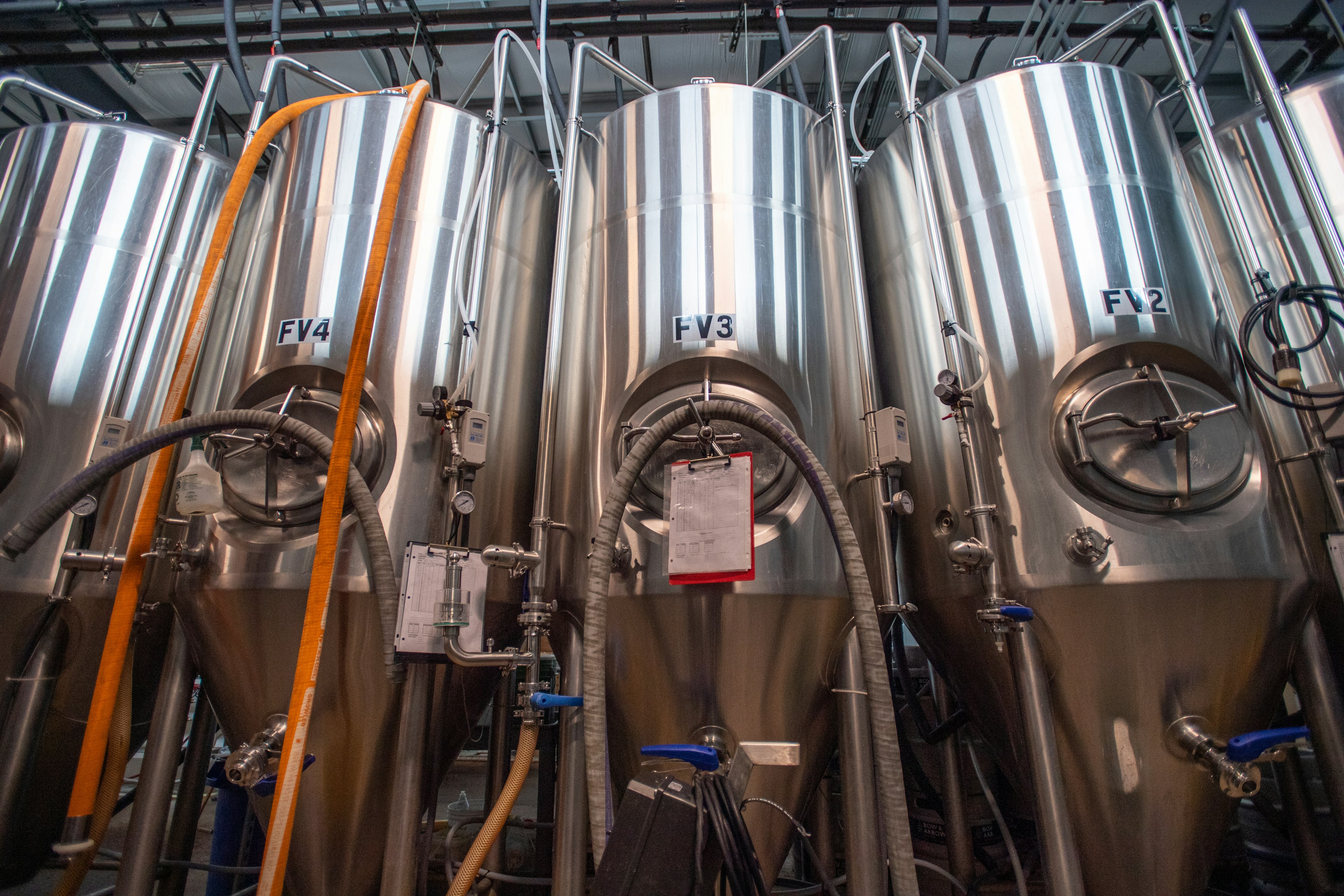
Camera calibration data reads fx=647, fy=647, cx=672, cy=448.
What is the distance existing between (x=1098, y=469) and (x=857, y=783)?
103cm

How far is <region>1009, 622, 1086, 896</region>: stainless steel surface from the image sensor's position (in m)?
1.51

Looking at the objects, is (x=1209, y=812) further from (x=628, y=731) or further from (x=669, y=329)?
(x=669, y=329)

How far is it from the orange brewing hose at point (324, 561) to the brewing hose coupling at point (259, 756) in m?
0.04

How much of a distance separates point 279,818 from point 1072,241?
2.61 m

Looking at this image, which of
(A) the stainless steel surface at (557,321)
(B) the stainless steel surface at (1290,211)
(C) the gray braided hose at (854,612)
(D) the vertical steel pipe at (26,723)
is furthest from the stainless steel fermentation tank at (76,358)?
(B) the stainless steel surface at (1290,211)

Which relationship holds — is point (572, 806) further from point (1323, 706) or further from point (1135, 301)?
point (1135, 301)

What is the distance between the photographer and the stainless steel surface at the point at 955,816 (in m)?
2.00

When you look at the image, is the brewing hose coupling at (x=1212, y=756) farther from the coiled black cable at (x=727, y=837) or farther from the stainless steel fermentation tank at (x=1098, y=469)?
the coiled black cable at (x=727, y=837)

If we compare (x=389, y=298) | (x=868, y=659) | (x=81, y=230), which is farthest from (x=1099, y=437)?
(x=81, y=230)

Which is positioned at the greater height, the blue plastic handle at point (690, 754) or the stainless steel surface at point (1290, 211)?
the stainless steel surface at point (1290, 211)

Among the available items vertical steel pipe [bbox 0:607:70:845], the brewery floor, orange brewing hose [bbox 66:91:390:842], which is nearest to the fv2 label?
orange brewing hose [bbox 66:91:390:842]

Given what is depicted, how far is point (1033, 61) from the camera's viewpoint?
90.5 inches

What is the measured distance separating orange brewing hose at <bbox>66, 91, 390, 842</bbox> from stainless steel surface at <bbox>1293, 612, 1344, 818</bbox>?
125 inches

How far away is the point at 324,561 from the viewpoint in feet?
5.39
